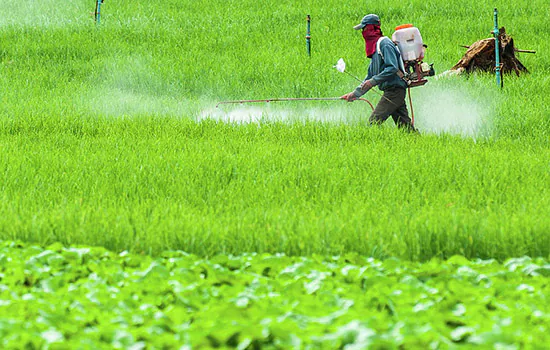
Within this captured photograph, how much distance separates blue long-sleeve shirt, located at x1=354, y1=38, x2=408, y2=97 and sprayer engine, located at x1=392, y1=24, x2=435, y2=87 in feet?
0.66

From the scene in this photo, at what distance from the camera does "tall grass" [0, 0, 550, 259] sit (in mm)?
5168

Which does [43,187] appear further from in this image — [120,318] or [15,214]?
[120,318]

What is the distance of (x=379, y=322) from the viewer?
128 inches

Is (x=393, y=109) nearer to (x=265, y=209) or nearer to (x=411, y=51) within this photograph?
(x=411, y=51)

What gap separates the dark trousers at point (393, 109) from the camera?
941 cm

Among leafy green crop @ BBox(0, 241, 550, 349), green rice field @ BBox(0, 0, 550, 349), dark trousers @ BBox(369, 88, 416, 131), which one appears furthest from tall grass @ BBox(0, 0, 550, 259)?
leafy green crop @ BBox(0, 241, 550, 349)

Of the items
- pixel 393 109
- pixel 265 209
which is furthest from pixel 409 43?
pixel 265 209

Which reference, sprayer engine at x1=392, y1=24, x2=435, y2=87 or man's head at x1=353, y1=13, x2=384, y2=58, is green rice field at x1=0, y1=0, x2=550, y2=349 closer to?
sprayer engine at x1=392, y1=24, x2=435, y2=87

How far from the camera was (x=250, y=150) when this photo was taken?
27.3ft

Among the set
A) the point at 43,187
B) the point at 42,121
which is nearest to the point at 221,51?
the point at 42,121

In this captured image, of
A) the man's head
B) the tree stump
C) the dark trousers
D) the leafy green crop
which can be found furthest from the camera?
the tree stump

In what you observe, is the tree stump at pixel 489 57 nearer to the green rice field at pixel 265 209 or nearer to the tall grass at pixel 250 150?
the green rice field at pixel 265 209

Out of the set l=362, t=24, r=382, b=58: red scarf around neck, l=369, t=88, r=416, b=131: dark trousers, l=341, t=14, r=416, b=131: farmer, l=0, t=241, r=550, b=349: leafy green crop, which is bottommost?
l=0, t=241, r=550, b=349: leafy green crop

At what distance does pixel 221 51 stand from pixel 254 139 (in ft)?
25.1
